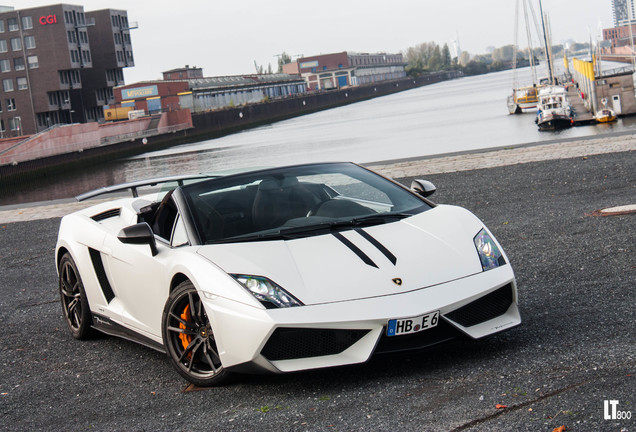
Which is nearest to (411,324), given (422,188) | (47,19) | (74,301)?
(422,188)

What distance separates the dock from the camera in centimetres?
5800

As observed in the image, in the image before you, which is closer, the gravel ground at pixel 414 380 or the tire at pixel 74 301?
the gravel ground at pixel 414 380

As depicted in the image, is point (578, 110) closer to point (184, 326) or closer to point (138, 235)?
point (138, 235)

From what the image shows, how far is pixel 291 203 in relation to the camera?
500 cm

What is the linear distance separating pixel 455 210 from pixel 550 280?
4.64ft

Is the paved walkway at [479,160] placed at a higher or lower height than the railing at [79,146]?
lower

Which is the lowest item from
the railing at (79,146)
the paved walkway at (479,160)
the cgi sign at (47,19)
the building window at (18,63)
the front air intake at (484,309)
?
the front air intake at (484,309)

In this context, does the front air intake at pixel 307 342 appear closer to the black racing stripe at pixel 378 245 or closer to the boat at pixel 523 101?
the black racing stripe at pixel 378 245

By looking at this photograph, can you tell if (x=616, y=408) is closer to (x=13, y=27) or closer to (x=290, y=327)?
(x=290, y=327)

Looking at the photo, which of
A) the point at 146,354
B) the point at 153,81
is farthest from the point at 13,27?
the point at 146,354

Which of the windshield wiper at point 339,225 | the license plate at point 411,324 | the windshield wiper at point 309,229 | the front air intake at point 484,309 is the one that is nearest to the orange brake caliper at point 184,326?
the windshield wiper at point 309,229

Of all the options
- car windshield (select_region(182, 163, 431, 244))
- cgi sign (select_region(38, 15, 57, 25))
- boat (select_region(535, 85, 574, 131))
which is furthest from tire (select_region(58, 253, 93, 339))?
cgi sign (select_region(38, 15, 57, 25))

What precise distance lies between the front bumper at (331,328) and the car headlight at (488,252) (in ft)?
0.86

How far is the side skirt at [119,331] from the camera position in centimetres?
499
